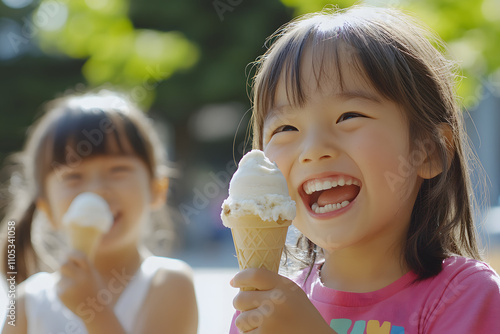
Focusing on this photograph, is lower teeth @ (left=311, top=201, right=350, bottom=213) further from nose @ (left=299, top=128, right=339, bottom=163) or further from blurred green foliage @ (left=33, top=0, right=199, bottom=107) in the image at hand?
blurred green foliage @ (left=33, top=0, right=199, bottom=107)

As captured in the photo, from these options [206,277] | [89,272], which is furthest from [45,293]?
[206,277]

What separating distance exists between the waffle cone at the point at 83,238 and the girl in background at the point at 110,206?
226mm

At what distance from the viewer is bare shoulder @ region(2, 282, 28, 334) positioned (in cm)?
263

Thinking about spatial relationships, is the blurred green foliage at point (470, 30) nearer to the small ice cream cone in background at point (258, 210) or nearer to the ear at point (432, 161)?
the ear at point (432, 161)

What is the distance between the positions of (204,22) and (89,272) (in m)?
11.0

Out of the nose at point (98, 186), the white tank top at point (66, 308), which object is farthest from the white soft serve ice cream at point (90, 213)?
the white tank top at point (66, 308)

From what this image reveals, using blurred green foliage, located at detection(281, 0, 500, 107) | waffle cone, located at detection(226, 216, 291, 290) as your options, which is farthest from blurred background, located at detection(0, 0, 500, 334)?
waffle cone, located at detection(226, 216, 291, 290)

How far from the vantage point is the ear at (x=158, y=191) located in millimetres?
2936

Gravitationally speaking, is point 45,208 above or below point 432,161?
below

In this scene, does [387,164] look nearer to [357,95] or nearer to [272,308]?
[357,95]

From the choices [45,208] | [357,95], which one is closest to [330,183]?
[357,95]

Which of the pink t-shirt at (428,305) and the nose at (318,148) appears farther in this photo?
the nose at (318,148)

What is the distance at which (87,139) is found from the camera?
2744mm

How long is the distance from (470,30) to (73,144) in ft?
15.3
